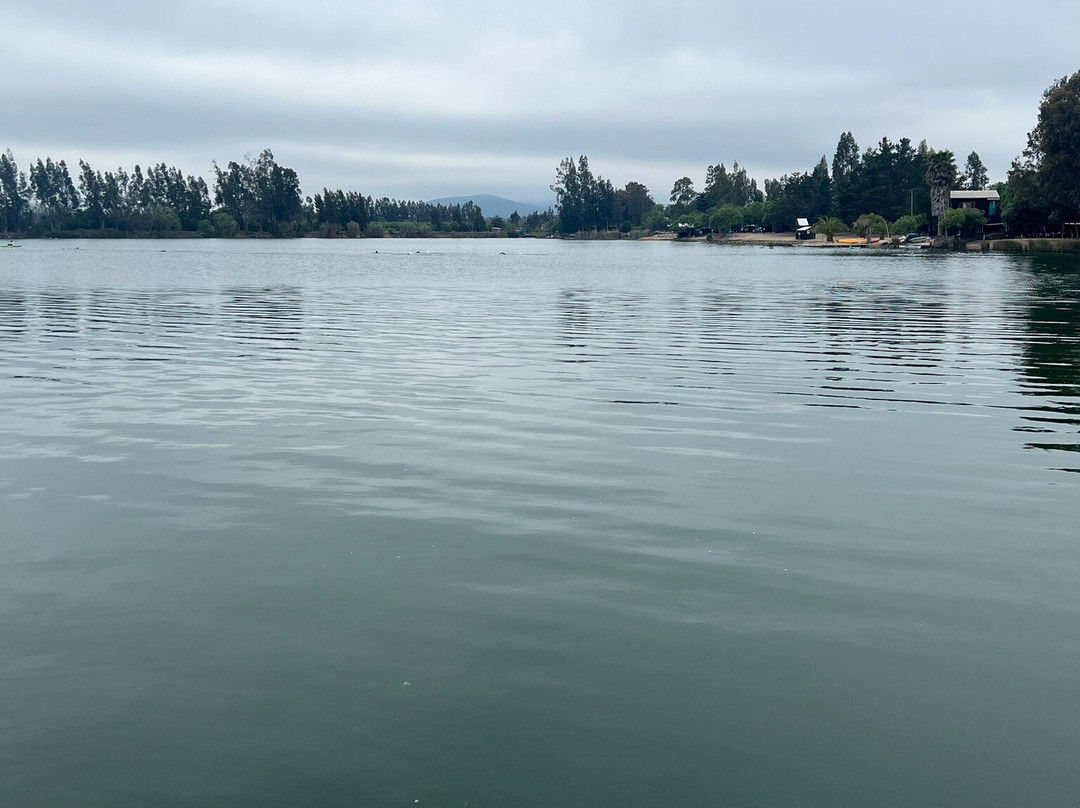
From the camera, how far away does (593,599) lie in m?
9.38

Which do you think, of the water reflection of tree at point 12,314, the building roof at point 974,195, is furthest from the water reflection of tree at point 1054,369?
the building roof at point 974,195

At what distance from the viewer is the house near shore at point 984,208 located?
160875 mm

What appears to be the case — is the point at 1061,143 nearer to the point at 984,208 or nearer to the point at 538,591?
the point at 984,208

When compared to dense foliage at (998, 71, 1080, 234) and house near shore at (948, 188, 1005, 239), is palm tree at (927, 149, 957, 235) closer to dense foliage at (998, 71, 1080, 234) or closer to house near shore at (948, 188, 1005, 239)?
house near shore at (948, 188, 1005, 239)

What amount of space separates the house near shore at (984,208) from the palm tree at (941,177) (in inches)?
66.0

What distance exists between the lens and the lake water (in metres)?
6.55

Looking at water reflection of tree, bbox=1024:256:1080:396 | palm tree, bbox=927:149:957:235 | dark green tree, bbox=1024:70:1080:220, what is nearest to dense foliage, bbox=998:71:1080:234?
dark green tree, bbox=1024:70:1080:220

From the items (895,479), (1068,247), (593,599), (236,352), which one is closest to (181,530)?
(593,599)

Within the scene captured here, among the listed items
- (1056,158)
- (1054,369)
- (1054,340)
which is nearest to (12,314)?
(1054,369)

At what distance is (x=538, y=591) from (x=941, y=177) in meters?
177

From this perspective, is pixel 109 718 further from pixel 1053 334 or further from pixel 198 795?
pixel 1053 334

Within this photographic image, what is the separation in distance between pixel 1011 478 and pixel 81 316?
37.8 m

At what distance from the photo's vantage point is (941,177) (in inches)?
6585

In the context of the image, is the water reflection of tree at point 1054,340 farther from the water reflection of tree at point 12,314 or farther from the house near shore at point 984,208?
the house near shore at point 984,208
